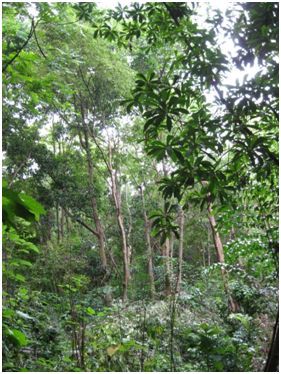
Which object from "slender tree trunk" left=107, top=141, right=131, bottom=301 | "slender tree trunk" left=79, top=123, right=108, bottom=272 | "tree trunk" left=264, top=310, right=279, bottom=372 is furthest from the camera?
"slender tree trunk" left=79, top=123, right=108, bottom=272

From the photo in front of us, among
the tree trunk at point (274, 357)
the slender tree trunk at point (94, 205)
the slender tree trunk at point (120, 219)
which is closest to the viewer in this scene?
the tree trunk at point (274, 357)

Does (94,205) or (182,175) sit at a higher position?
(94,205)

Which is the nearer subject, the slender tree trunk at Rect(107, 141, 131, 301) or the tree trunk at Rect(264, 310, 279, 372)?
the tree trunk at Rect(264, 310, 279, 372)

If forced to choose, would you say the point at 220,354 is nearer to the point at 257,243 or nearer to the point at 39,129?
the point at 257,243

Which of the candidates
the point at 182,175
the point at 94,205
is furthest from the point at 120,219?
the point at 182,175

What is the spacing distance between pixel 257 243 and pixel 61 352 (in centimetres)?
156

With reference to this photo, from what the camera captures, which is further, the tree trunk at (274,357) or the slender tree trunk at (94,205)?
the slender tree trunk at (94,205)

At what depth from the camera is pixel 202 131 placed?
59.3 inches

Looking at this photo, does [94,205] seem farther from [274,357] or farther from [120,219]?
[274,357]

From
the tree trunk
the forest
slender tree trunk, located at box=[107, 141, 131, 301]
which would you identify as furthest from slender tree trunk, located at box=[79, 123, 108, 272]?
the tree trunk

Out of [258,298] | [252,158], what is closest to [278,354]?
[252,158]

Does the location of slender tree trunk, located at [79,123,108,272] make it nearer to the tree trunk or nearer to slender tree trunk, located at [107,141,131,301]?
slender tree trunk, located at [107,141,131,301]

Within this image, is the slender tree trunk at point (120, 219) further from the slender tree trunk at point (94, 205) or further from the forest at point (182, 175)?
the forest at point (182, 175)

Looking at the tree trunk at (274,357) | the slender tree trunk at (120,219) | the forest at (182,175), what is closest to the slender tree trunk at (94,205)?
the slender tree trunk at (120,219)
